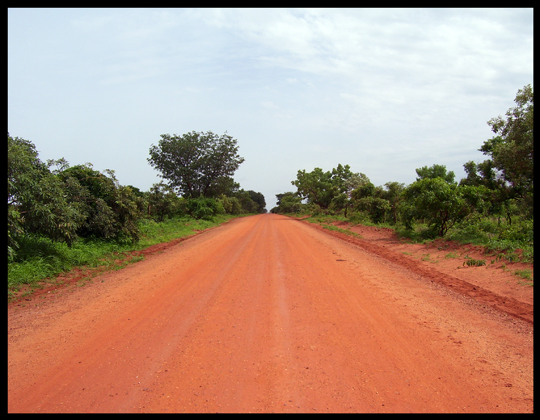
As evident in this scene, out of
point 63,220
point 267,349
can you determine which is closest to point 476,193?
point 267,349

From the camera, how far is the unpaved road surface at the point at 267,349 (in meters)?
3.22

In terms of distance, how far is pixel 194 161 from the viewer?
4066cm

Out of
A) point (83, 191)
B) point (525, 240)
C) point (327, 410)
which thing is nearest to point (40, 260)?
point (83, 191)

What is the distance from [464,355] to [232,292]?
13.1 feet

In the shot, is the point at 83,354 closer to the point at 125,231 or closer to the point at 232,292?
the point at 232,292

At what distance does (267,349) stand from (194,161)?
3824 cm

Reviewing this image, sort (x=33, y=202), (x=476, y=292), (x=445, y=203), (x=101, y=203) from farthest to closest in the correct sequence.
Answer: (x=445, y=203) < (x=101, y=203) < (x=33, y=202) < (x=476, y=292)

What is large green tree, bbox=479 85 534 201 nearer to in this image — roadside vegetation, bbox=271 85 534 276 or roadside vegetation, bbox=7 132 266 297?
roadside vegetation, bbox=271 85 534 276

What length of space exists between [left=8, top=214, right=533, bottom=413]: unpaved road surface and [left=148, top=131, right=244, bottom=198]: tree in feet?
111

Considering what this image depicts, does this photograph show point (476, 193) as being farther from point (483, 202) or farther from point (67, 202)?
point (67, 202)

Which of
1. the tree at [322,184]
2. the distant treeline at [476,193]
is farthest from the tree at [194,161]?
the distant treeline at [476,193]

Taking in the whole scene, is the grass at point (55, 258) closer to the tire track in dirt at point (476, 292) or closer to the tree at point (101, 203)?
the tree at point (101, 203)

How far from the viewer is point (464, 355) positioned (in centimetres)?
412
